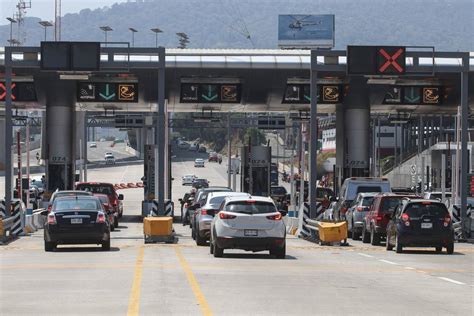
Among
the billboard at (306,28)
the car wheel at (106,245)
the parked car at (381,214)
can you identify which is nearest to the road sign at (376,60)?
the parked car at (381,214)

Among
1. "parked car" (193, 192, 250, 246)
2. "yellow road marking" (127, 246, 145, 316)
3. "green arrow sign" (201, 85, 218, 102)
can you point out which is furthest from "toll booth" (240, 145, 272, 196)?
"yellow road marking" (127, 246, 145, 316)

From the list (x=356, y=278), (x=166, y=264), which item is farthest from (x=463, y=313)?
(x=166, y=264)

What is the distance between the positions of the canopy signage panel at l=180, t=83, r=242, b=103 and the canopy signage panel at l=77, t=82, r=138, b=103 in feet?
7.28

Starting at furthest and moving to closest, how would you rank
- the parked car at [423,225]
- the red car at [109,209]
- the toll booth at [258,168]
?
the toll booth at [258,168], the red car at [109,209], the parked car at [423,225]

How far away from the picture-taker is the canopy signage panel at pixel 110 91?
52497 mm

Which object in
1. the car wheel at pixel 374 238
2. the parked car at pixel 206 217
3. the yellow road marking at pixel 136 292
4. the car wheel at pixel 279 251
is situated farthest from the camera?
the car wheel at pixel 374 238

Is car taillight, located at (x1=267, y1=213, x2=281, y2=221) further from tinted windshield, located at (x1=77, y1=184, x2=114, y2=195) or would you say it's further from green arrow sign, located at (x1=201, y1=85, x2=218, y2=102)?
tinted windshield, located at (x1=77, y1=184, x2=114, y2=195)

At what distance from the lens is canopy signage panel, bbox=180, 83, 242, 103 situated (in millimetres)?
53250

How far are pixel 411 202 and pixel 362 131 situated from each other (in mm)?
26920

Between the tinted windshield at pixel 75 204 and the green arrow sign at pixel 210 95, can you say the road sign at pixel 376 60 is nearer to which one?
the green arrow sign at pixel 210 95

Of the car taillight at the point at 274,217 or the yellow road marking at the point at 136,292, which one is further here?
the car taillight at the point at 274,217

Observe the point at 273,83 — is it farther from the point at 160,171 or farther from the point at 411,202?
the point at 411,202

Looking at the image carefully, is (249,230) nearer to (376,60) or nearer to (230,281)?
(230,281)

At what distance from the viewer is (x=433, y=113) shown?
6450cm
